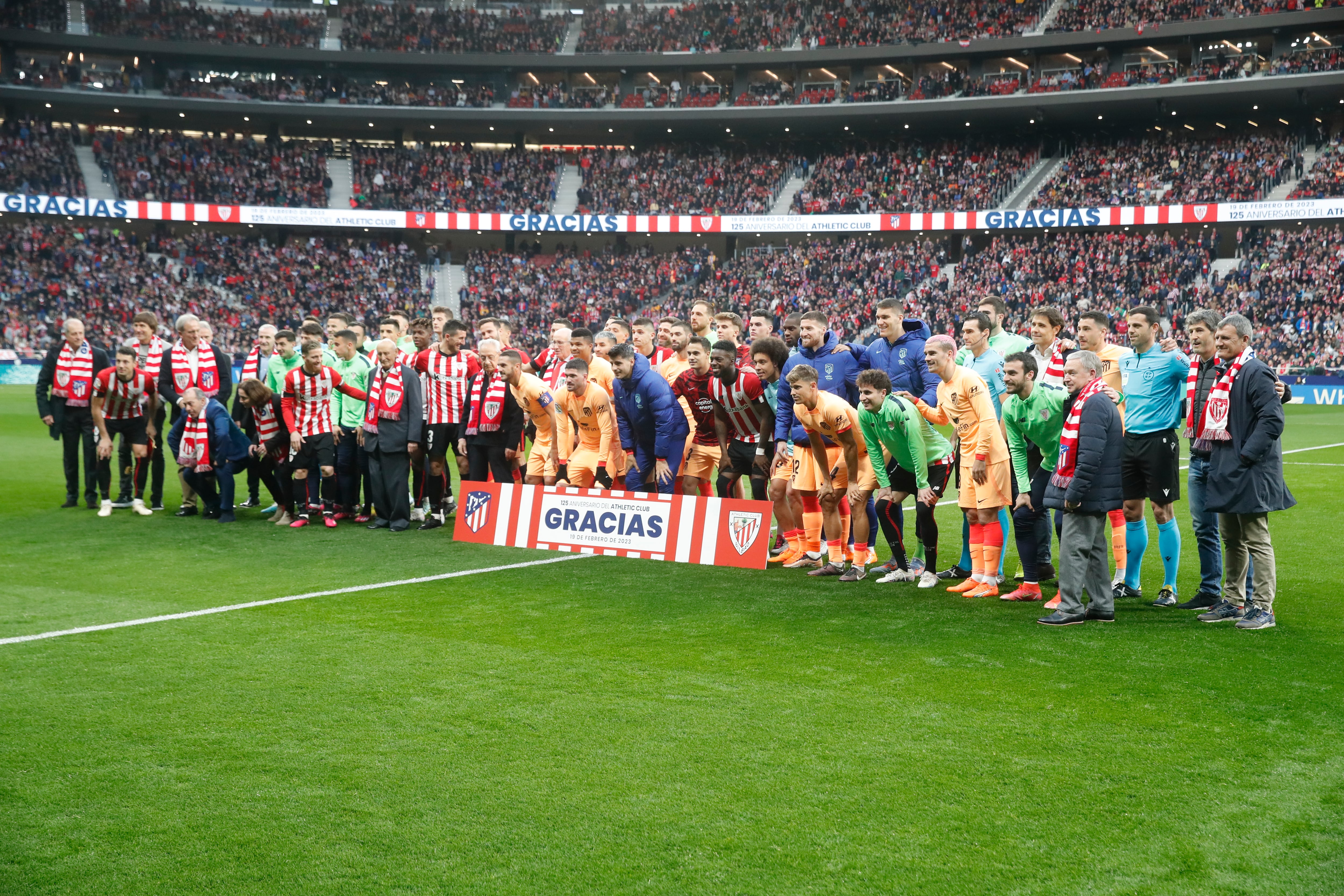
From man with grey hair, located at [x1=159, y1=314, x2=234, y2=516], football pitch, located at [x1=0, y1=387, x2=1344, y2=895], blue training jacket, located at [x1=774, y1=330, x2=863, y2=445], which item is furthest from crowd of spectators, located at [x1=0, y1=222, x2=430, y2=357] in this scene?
football pitch, located at [x1=0, y1=387, x2=1344, y2=895]

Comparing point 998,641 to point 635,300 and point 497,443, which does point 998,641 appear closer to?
point 497,443

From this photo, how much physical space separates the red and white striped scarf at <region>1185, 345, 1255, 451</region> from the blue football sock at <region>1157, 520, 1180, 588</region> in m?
0.83

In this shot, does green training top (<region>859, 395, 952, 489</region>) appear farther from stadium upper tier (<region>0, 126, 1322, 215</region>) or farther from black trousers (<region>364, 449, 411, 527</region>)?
stadium upper tier (<region>0, 126, 1322, 215</region>)

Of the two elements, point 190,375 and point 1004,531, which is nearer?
point 1004,531

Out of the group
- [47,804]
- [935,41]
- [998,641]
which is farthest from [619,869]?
[935,41]

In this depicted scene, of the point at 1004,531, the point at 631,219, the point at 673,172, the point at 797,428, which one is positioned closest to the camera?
the point at 1004,531

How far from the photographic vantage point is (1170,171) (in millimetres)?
39781

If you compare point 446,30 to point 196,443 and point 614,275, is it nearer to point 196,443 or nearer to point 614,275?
point 614,275

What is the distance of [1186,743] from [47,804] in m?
4.89

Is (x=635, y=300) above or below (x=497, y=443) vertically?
above

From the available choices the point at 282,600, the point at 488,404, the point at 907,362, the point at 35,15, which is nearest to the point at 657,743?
the point at 282,600

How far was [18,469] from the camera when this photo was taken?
1662cm

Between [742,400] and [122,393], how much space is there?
746 cm

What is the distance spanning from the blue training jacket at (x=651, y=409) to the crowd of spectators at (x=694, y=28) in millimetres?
38580
